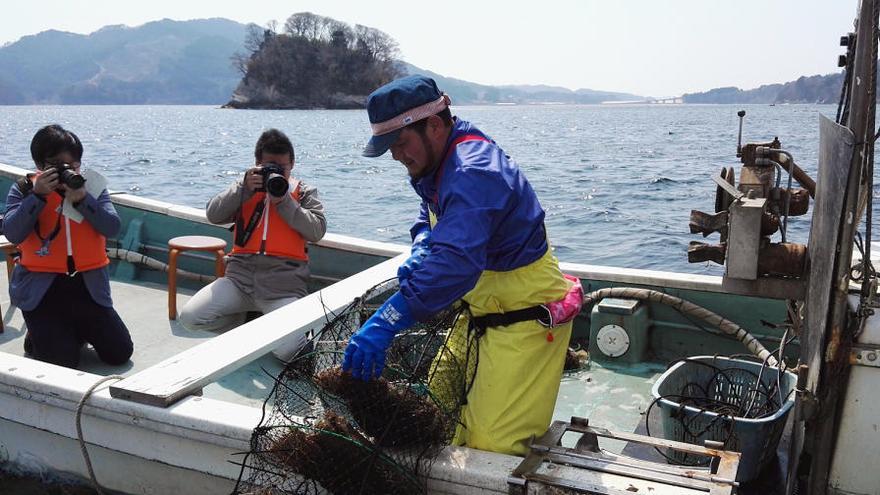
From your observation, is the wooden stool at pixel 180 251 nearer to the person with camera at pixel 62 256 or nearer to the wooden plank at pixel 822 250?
the person with camera at pixel 62 256

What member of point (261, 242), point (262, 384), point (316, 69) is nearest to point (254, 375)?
point (262, 384)

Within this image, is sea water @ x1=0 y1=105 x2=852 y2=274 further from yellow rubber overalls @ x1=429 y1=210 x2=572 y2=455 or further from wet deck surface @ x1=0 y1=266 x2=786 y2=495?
yellow rubber overalls @ x1=429 y1=210 x2=572 y2=455

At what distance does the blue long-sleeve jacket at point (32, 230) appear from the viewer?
4426 mm

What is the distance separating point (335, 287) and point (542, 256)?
1.95 meters

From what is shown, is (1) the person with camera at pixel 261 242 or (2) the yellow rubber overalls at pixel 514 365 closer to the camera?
(2) the yellow rubber overalls at pixel 514 365

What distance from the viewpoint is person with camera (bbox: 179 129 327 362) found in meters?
4.88

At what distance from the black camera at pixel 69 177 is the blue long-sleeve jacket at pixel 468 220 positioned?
8.71 feet

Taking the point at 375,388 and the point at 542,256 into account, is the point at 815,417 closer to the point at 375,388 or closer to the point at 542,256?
the point at 542,256

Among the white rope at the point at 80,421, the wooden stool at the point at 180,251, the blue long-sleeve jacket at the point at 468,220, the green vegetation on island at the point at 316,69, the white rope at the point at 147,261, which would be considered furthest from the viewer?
the green vegetation on island at the point at 316,69

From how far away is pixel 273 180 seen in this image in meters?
4.70

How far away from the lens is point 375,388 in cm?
257

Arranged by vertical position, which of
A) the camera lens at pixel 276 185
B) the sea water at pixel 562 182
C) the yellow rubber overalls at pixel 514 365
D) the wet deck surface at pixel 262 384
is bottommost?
the sea water at pixel 562 182

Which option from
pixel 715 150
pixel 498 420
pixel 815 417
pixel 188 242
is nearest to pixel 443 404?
pixel 498 420

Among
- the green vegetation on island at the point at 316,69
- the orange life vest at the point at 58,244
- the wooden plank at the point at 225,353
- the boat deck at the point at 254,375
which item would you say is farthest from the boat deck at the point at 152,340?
the green vegetation on island at the point at 316,69
